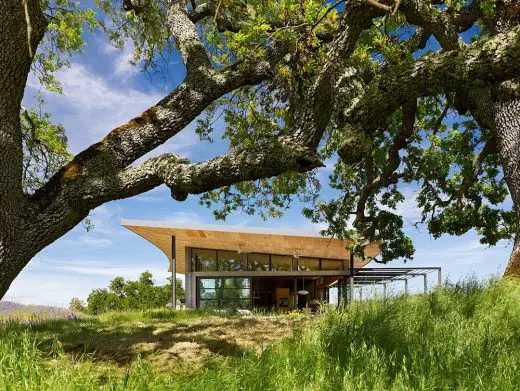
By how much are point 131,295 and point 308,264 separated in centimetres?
1870

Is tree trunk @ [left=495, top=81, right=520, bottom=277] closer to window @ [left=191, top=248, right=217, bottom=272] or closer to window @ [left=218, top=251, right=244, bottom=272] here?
window @ [left=218, top=251, right=244, bottom=272]

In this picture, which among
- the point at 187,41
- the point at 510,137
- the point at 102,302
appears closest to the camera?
the point at 187,41

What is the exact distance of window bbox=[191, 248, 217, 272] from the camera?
24984 millimetres

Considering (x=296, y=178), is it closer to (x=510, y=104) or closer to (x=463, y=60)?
(x=510, y=104)

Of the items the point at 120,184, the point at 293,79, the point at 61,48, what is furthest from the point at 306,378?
the point at 61,48

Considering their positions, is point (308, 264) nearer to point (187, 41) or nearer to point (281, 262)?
point (281, 262)

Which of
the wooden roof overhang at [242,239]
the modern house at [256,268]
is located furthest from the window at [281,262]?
the wooden roof overhang at [242,239]

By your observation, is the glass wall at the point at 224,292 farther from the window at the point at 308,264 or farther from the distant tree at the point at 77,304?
the distant tree at the point at 77,304

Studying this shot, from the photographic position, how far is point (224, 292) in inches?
960

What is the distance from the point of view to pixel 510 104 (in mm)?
9750

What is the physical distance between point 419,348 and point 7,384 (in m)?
3.66

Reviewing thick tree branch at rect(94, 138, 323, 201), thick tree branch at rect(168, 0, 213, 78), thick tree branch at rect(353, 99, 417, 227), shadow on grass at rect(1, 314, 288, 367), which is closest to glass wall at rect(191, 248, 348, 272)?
thick tree branch at rect(353, 99, 417, 227)

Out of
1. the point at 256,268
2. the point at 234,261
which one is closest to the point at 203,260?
the point at 234,261

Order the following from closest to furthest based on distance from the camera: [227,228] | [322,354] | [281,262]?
1. [322,354]
2. [227,228]
3. [281,262]
